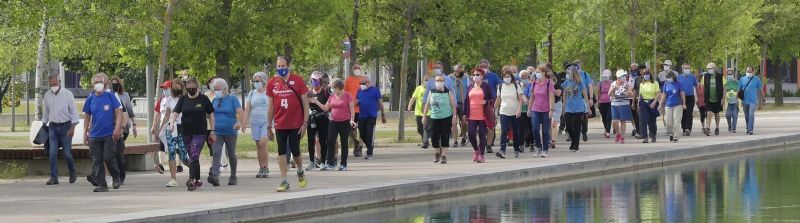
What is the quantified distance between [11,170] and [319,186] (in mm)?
5497

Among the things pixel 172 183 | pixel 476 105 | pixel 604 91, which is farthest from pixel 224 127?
pixel 604 91

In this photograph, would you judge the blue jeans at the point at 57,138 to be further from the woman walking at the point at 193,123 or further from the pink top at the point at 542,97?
the pink top at the point at 542,97

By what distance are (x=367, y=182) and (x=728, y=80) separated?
17.0m

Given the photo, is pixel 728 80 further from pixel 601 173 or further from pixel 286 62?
pixel 286 62

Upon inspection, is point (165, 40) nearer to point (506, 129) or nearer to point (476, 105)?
point (476, 105)

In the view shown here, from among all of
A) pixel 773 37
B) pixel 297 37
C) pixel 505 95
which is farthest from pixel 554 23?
pixel 505 95

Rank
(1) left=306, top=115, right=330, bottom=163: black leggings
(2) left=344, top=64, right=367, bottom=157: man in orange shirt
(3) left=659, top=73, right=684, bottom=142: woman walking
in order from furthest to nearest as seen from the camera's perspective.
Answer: (3) left=659, top=73, right=684, bottom=142: woman walking, (2) left=344, top=64, right=367, bottom=157: man in orange shirt, (1) left=306, top=115, right=330, bottom=163: black leggings

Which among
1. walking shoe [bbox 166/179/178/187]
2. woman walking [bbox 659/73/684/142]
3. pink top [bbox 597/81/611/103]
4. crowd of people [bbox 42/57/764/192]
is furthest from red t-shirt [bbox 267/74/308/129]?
pink top [bbox 597/81/611/103]

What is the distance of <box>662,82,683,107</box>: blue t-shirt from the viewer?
1260 inches

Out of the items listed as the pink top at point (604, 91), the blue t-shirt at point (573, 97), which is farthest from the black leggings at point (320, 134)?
the pink top at point (604, 91)

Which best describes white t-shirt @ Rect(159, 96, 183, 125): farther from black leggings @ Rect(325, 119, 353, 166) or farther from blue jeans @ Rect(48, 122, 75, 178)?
black leggings @ Rect(325, 119, 353, 166)

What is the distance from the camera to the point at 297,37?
107 feet

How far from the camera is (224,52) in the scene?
3169 cm

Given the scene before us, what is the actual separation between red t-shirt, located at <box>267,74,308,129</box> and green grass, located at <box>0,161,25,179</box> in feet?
16.9
